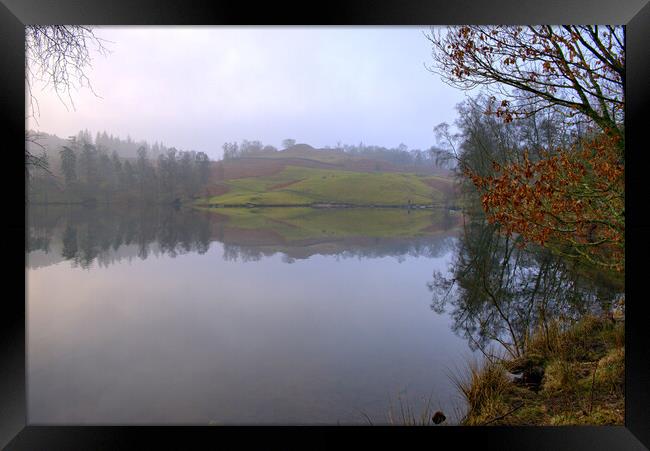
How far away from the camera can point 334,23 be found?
7.55 feet

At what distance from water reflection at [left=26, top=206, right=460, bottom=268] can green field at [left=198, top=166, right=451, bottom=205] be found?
1158 mm

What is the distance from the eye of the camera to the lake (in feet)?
15.7

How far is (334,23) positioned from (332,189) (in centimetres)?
3370

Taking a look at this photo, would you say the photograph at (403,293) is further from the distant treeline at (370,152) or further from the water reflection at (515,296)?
the distant treeline at (370,152)

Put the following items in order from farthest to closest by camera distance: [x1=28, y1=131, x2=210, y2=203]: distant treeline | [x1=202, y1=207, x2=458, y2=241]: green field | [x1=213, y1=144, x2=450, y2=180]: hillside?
[x1=213, y1=144, x2=450, y2=180]: hillside → [x1=28, y1=131, x2=210, y2=203]: distant treeline → [x1=202, y1=207, x2=458, y2=241]: green field

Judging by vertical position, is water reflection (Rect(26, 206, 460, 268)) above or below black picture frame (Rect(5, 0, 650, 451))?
below

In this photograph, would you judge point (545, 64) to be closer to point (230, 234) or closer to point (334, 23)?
point (334, 23)

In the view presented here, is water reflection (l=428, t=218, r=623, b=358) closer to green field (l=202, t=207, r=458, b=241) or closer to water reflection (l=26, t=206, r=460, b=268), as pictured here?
water reflection (l=26, t=206, r=460, b=268)

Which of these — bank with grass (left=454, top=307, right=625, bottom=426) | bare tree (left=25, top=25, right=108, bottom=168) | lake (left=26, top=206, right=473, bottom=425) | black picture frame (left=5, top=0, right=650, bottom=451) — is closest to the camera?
black picture frame (left=5, top=0, right=650, bottom=451)

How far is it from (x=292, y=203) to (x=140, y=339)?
28336mm

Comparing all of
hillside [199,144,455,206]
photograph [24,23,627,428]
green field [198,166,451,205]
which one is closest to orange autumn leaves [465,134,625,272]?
photograph [24,23,627,428]

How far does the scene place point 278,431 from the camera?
242 cm

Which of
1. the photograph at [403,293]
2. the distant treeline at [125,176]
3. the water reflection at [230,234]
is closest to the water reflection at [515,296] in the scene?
the photograph at [403,293]

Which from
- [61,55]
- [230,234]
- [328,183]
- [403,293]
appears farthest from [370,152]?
[61,55]
